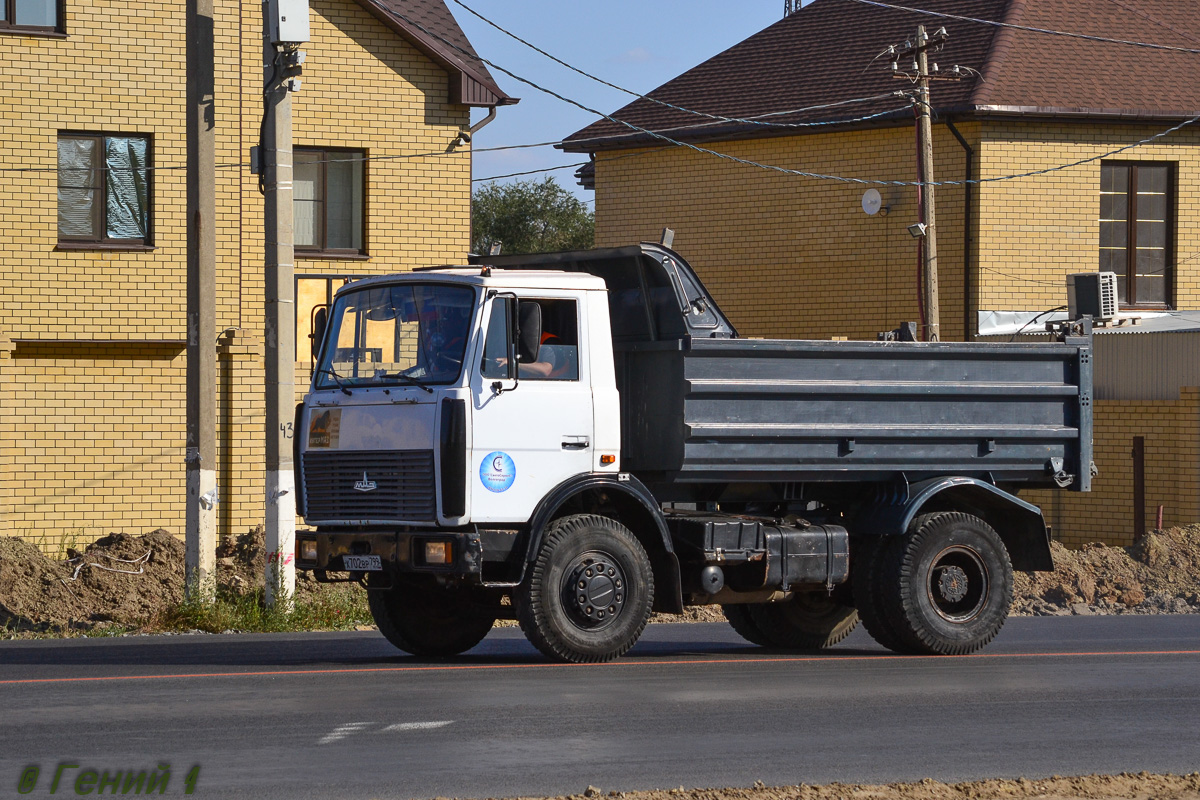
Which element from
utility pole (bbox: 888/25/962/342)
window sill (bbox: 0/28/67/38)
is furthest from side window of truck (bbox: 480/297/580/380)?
utility pole (bbox: 888/25/962/342)

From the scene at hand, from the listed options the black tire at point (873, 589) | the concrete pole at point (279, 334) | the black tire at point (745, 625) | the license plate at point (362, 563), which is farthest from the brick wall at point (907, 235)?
the license plate at point (362, 563)

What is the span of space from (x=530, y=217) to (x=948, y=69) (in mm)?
35292

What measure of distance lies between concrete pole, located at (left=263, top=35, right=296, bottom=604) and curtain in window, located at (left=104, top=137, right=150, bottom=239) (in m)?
6.51

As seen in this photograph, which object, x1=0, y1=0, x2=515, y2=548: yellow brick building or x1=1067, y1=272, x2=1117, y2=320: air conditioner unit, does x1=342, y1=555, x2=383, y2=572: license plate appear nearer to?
x1=0, y1=0, x2=515, y2=548: yellow brick building

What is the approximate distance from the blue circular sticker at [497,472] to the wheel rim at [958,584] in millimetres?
3423

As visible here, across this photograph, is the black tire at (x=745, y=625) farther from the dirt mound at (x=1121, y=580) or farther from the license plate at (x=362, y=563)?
the dirt mound at (x=1121, y=580)

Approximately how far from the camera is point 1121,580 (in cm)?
1891

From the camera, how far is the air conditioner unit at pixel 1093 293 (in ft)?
69.0

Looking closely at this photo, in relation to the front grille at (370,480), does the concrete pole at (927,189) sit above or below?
above

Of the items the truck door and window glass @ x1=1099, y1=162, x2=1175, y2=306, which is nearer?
the truck door

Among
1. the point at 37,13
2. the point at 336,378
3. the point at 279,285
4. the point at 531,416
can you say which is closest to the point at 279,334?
the point at 279,285

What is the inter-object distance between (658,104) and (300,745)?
24.6m

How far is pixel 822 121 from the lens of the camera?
28.7 metres

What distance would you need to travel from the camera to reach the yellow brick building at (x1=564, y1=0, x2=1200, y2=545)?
26.7 m
